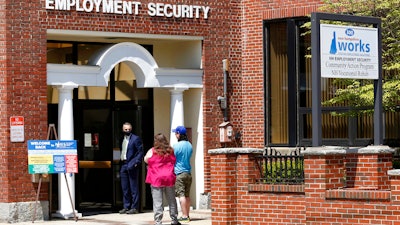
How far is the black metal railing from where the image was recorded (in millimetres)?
17547

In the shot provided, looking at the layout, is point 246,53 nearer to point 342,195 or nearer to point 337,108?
point 337,108

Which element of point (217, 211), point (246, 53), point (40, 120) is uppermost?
point (246, 53)

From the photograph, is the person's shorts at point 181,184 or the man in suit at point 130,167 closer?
the person's shorts at point 181,184

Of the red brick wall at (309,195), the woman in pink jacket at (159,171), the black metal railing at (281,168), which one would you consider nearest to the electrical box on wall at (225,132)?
the woman in pink jacket at (159,171)

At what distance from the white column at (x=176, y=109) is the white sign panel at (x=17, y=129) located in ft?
12.9

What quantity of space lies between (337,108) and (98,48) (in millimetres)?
5501

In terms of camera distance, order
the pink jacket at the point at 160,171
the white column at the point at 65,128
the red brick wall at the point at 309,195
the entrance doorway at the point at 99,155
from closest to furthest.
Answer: the red brick wall at the point at 309,195
the pink jacket at the point at 160,171
the white column at the point at 65,128
the entrance doorway at the point at 99,155

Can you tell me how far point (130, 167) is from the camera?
904 inches

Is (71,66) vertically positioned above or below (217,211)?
above

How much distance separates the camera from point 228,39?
2486 cm

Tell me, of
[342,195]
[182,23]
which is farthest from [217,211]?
[182,23]

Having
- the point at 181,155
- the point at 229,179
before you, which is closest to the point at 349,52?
the point at 229,179

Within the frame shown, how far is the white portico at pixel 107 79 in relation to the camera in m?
22.0

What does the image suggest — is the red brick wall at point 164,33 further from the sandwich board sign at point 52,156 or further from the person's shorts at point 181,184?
the person's shorts at point 181,184
